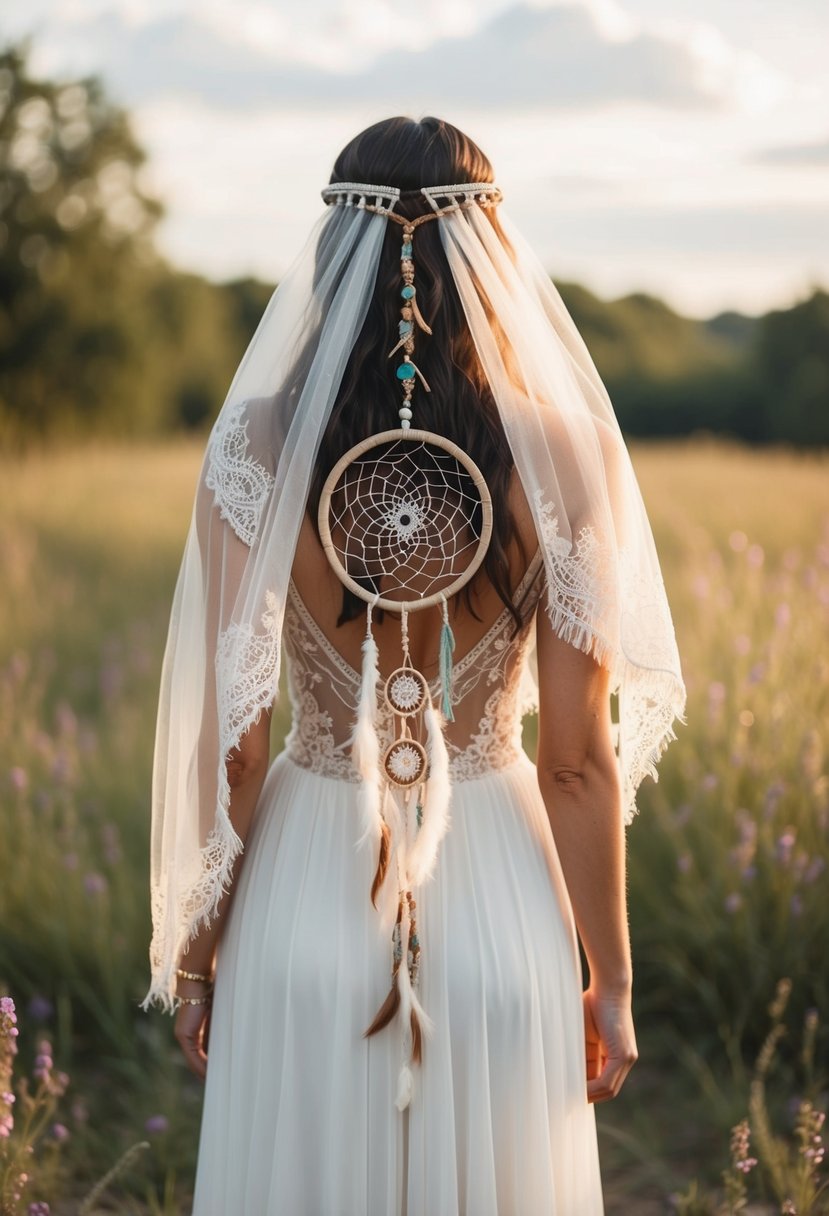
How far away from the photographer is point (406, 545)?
6.31 ft

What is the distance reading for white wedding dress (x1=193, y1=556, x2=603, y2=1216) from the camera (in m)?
2.00

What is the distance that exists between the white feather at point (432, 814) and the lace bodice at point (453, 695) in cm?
13

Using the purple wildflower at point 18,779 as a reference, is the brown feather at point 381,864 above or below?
below

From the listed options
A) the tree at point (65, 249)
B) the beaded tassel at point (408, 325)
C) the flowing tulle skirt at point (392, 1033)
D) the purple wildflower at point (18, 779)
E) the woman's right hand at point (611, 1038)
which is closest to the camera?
the beaded tassel at point (408, 325)

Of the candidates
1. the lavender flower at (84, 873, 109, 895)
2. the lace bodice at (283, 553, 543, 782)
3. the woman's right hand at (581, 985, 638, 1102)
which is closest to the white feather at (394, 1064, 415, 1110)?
the woman's right hand at (581, 985, 638, 1102)

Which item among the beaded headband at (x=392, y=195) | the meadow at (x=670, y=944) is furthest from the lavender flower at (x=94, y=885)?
the beaded headband at (x=392, y=195)

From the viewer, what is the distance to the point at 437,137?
1920 millimetres

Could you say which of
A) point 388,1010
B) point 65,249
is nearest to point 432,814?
point 388,1010

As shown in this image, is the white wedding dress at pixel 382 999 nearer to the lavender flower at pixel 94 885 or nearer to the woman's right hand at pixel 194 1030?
the woman's right hand at pixel 194 1030

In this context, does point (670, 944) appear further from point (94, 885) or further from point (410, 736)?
point (410, 736)

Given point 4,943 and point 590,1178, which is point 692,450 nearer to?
point 4,943

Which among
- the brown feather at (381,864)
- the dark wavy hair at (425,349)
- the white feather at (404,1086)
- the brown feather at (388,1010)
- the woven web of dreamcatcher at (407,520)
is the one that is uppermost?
the dark wavy hair at (425,349)

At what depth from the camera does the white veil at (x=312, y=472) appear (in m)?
1.94

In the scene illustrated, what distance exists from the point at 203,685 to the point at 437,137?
3.54 ft
